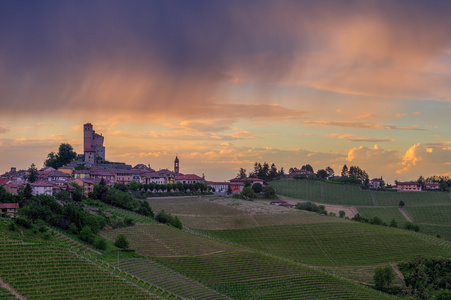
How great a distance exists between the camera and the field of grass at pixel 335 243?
92.5m

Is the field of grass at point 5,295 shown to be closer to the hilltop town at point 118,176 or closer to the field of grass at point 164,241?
the field of grass at point 164,241

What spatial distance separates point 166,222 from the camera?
329ft

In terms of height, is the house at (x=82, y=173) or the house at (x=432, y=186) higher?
the house at (x=82, y=173)

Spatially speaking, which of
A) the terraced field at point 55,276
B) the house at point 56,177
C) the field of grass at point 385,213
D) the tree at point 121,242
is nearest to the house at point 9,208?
the tree at point 121,242

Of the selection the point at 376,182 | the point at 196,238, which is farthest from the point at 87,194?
the point at 376,182

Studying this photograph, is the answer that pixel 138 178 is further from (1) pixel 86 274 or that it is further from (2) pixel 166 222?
(1) pixel 86 274

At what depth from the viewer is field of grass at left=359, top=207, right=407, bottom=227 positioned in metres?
131

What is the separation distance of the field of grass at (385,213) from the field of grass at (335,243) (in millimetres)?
22030

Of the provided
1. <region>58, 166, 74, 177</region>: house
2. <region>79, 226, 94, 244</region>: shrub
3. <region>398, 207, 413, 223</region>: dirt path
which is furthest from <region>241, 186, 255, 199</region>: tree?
<region>79, 226, 94, 244</region>: shrub

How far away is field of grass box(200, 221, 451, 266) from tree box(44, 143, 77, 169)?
220 ft

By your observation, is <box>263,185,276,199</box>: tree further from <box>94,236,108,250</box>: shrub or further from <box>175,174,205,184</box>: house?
<box>94,236,108,250</box>: shrub

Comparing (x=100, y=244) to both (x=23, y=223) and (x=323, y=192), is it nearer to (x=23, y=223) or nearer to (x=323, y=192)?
(x=23, y=223)

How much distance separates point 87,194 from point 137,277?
165 feet

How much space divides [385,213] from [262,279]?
77.0m
